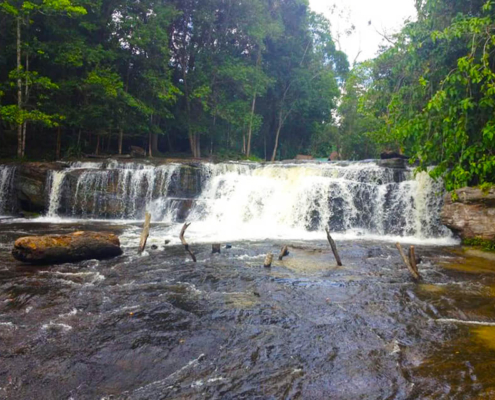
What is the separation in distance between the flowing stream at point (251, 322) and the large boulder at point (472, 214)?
61 centimetres

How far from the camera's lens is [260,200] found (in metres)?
15.7

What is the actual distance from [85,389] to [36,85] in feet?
62.3

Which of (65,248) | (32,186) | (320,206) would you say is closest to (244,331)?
(65,248)

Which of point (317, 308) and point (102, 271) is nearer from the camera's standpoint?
point (317, 308)

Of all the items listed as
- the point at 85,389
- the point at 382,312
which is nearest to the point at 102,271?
the point at 85,389

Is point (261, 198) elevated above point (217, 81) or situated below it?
below

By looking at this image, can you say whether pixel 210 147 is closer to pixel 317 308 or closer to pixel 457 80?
pixel 457 80

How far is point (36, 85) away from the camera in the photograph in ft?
61.2

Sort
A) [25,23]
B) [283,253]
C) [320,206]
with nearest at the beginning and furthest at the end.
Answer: [283,253] < [320,206] < [25,23]

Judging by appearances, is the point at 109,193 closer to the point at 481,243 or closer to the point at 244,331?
the point at 244,331

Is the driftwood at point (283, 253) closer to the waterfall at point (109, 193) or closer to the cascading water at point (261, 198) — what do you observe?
the cascading water at point (261, 198)

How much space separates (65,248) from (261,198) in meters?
8.96

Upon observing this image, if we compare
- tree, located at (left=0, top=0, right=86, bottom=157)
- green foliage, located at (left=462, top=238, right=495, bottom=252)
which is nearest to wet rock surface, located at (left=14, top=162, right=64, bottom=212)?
tree, located at (left=0, top=0, right=86, bottom=157)

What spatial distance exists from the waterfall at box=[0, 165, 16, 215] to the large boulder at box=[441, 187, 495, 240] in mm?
17059
